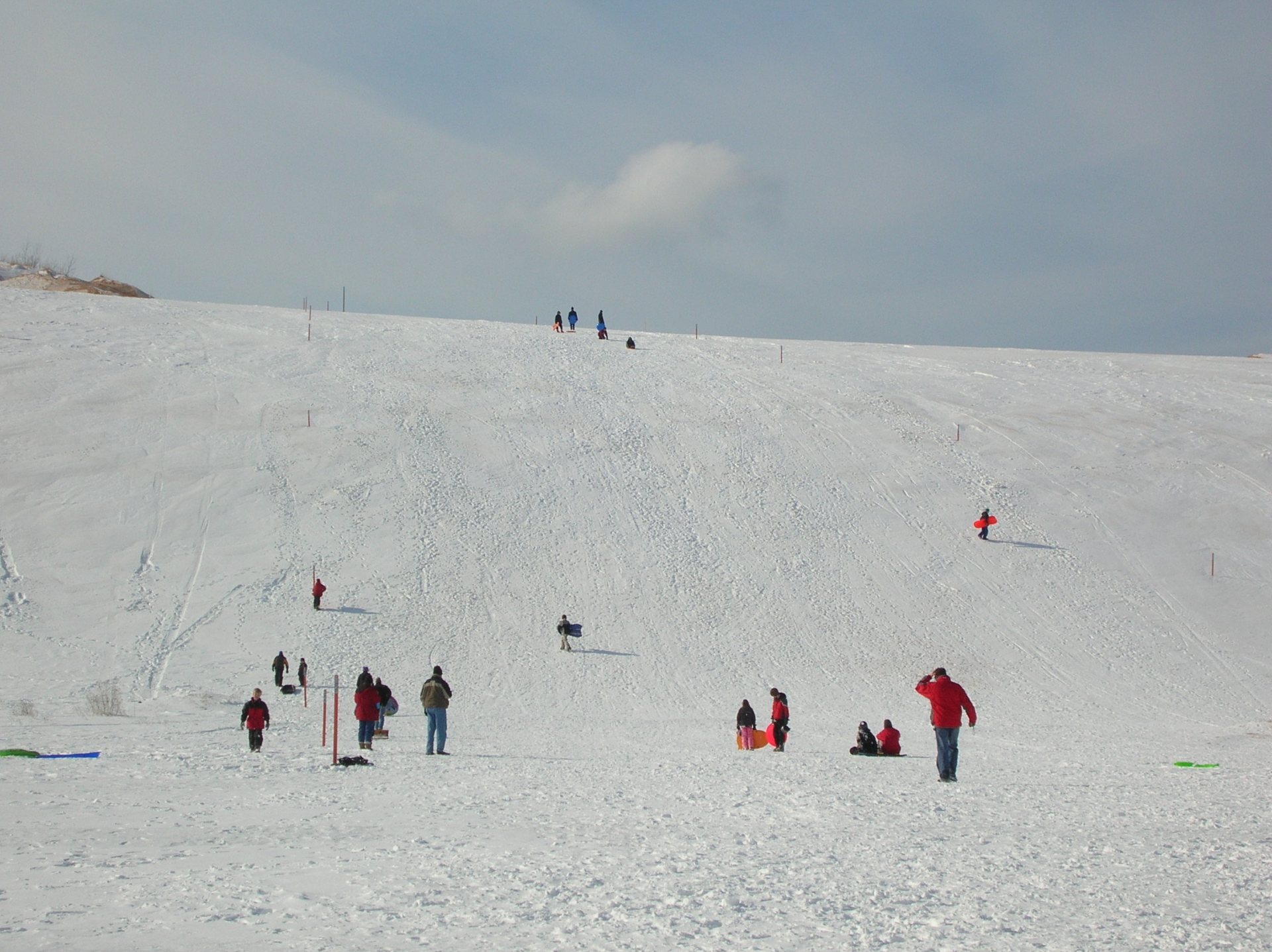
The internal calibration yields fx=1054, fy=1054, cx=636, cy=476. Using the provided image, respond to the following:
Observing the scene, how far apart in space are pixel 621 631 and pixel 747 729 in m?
10.1

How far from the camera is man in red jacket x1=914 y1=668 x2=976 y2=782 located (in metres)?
12.3

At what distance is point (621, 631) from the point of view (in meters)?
26.6

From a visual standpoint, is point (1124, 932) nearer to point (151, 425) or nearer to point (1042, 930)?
point (1042, 930)

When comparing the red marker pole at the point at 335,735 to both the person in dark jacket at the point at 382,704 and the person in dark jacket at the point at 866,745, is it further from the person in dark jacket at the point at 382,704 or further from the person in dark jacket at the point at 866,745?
the person in dark jacket at the point at 866,745

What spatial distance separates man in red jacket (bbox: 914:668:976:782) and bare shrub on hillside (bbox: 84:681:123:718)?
45.2 ft

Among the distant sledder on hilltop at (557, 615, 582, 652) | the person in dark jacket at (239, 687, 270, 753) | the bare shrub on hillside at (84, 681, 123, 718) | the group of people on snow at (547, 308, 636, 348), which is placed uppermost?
the group of people on snow at (547, 308, 636, 348)

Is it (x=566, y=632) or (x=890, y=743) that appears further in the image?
(x=566, y=632)

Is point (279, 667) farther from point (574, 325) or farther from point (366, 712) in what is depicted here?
point (574, 325)

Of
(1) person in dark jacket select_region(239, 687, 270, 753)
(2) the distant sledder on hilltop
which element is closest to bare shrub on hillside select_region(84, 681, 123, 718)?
(1) person in dark jacket select_region(239, 687, 270, 753)

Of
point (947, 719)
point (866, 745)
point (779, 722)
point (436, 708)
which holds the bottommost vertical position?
point (866, 745)

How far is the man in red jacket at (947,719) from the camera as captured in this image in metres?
12.3

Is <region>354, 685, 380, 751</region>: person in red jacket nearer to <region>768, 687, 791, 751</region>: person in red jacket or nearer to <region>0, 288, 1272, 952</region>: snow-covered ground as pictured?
<region>0, 288, 1272, 952</region>: snow-covered ground

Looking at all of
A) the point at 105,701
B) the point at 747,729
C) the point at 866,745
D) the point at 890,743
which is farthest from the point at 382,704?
the point at 890,743

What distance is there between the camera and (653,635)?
26.5 m
